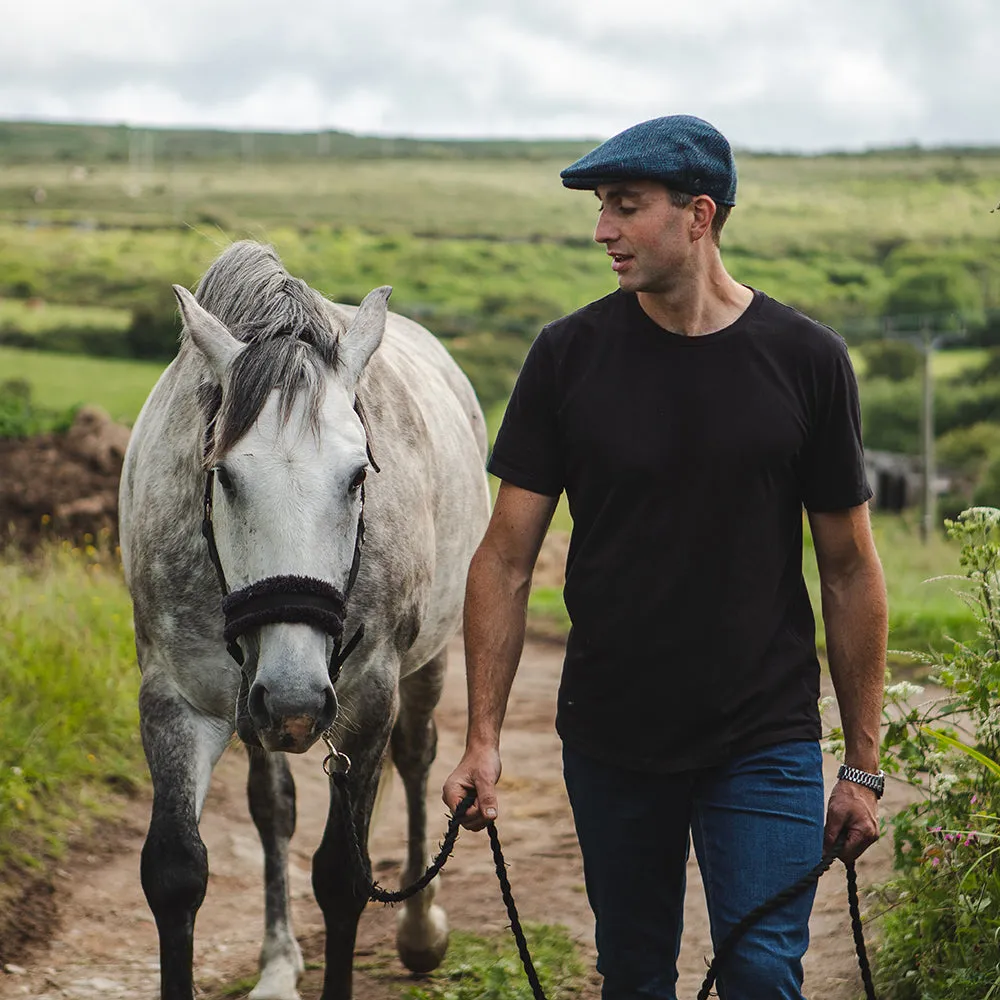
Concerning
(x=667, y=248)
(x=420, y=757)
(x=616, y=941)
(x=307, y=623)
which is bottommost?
(x=420, y=757)

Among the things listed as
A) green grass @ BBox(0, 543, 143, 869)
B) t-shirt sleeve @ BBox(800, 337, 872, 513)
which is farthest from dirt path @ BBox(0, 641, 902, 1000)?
t-shirt sleeve @ BBox(800, 337, 872, 513)

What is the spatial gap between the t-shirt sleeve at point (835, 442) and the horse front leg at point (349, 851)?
1.72 m

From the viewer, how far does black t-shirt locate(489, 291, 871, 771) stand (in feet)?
9.38

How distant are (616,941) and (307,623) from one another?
1016 mm

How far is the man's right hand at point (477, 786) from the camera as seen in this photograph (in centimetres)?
295

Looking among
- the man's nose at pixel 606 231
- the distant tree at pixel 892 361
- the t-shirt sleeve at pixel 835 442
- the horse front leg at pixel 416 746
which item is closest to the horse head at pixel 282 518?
the man's nose at pixel 606 231

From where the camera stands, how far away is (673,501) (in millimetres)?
2871

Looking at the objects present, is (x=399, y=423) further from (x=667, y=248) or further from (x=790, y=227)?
(x=790, y=227)

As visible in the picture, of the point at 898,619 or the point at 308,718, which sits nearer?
the point at 308,718

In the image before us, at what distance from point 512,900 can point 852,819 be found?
882 mm

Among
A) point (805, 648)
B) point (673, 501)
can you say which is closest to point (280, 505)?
point (673, 501)

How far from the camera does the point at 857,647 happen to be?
2.94m

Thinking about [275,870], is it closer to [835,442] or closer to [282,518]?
[282,518]

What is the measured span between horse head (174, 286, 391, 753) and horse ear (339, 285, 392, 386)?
120mm
